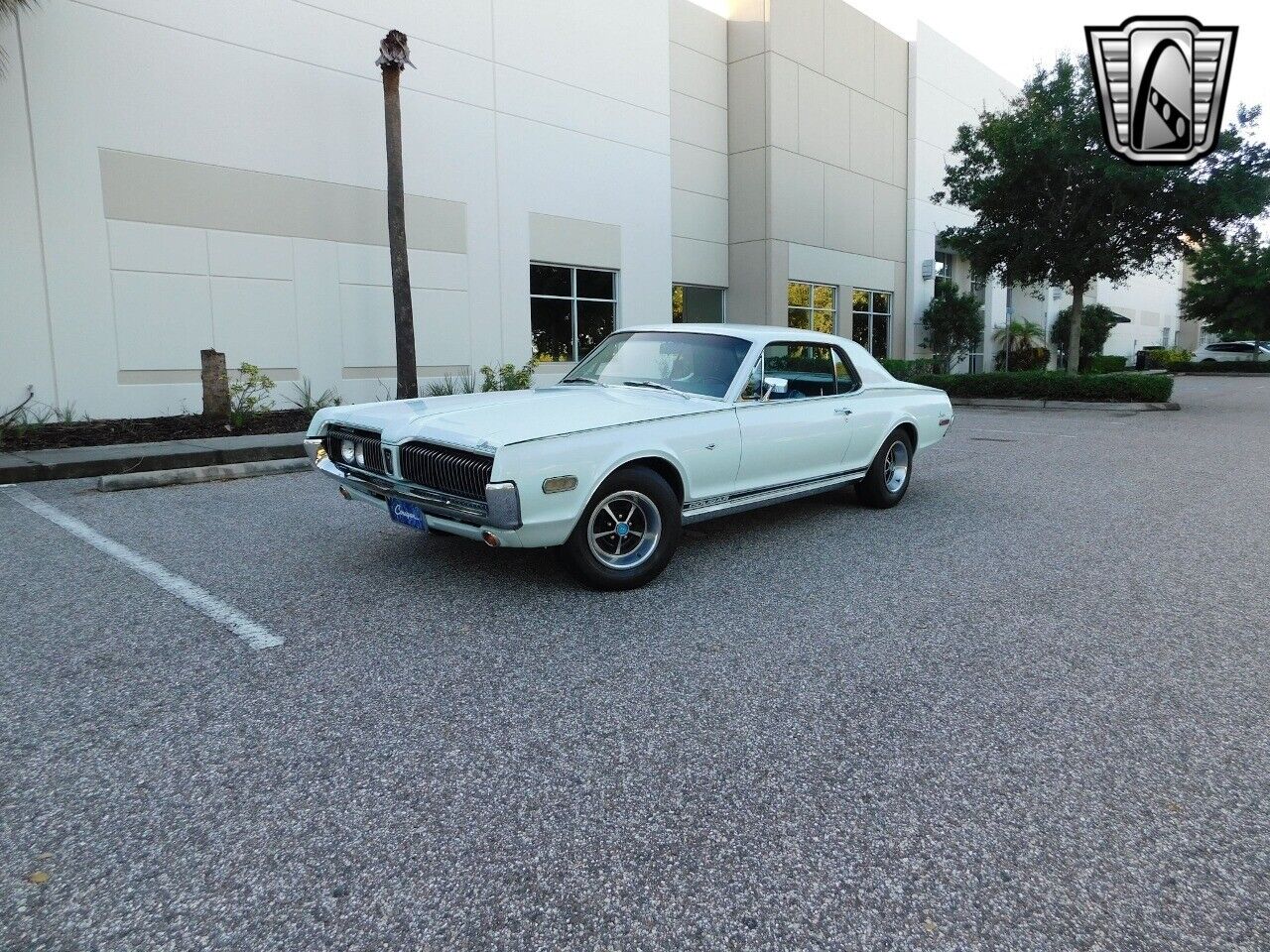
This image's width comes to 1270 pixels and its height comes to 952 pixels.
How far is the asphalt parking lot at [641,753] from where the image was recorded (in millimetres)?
2061

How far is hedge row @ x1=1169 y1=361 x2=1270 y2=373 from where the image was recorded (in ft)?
127

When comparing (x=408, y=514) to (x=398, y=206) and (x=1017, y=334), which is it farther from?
(x=1017, y=334)

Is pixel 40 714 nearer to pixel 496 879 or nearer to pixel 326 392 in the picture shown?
pixel 496 879

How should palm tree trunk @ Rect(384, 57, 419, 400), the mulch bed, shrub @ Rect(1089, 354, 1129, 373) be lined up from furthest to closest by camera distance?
shrub @ Rect(1089, 354, 1129, 373), palm tree trunk @ Rect(384, 57, 419, 400), the mulch bed

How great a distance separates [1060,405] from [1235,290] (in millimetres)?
28708

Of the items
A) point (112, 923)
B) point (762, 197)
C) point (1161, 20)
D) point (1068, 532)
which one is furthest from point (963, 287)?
point (112, 923)

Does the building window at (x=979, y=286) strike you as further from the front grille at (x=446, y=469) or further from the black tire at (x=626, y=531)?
the front grille at (x=446, y=469)

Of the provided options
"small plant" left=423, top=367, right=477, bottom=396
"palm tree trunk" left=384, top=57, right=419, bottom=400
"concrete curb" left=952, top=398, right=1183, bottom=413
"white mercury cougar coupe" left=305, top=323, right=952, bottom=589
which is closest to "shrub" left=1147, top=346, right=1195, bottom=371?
"concrete curb" left=952, top=398, right=1183, bottom=413

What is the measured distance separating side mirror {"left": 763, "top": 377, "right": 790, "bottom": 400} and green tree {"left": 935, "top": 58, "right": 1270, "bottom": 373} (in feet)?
52.4

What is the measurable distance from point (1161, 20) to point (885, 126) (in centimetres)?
1908

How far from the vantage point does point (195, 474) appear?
8.44 metres

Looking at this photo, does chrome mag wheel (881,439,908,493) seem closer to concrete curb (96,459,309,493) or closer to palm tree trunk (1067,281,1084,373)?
A: concrete curb (96,459,309,493)

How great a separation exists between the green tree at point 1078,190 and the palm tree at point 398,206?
13.8 metres

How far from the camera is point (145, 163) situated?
11.4 m
